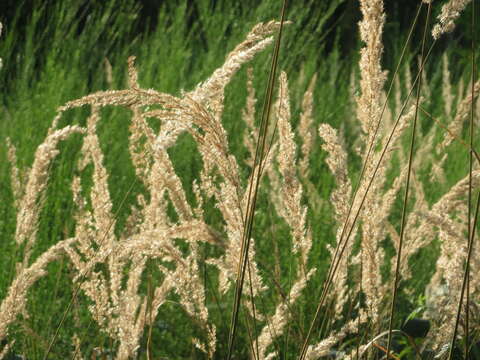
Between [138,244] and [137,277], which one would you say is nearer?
[138,244]

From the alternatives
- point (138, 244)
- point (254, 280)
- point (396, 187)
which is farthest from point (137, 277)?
point (396, 187)

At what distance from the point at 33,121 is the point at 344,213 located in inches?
105

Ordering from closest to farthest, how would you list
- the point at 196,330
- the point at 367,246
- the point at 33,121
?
the point at 367,246, the point at 196,330, the point at 33,121

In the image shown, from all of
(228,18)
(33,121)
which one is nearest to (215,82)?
(33,121)

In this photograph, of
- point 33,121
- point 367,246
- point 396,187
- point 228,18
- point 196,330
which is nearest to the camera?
point 367,246

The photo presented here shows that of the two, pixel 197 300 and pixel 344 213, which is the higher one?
pixel 344 213

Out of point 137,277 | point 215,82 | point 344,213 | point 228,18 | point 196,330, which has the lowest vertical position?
point 196,330

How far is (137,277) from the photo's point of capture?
1.68 meters

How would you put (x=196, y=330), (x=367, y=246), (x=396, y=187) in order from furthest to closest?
(x=196, y=330), (x=396, y=187), (x=367, y=246)

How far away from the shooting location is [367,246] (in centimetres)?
159

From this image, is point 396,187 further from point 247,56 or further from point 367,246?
point 247,56

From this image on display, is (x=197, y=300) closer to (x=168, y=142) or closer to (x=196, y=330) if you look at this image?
(x=168, y=142)

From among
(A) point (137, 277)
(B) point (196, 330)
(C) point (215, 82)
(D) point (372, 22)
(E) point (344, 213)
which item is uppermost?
(D) point (372, 22)

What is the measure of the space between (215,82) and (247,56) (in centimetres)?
7
